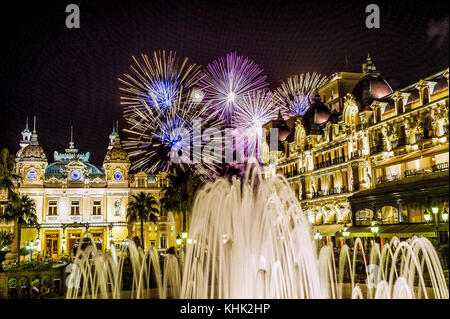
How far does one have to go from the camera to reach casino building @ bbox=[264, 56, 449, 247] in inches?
1171

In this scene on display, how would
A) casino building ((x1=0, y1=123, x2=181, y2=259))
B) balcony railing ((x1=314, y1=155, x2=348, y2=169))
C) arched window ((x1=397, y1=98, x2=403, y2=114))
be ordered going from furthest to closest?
1. casino building ((x1=0, y1=123, x2=181, y2=259))
2. balcony railing ((x1=314, y1=155, x2=348, y2=169))
3. arched window ((x1=397, y1=98, x2=403, y2=114))

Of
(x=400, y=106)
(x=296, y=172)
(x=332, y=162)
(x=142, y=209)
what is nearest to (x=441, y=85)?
(x=400, y=106)

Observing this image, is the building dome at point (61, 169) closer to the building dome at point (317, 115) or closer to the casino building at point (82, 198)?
the casino building at point (82, 198)

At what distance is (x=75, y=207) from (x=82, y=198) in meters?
1.71

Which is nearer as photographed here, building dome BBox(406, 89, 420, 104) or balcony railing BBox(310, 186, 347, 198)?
building dome BBox(406, 89, 420, 104)

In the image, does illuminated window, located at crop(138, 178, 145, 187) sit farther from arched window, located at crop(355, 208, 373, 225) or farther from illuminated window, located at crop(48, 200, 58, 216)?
arched window, located at crop(355, 208, 373, 225)

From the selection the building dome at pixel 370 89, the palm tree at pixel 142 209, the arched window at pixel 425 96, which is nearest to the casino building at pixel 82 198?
the palm tree at pixel 142 209

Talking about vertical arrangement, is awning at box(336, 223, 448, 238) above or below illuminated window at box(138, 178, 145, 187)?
below

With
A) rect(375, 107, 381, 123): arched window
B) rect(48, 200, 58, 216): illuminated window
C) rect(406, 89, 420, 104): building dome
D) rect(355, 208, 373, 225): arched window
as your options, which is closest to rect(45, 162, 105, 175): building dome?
rect(48, 200, 58, 216): illuminated window

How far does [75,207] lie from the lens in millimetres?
65188

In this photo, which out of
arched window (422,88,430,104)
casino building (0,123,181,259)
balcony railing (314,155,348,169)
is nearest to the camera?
arched window (422,88,430,104)

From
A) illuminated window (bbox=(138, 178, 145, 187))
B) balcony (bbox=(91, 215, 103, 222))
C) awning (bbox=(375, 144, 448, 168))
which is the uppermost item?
illuminated window (bbox=(138, 178, 145, 187))

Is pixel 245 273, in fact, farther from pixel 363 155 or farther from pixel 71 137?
pixel 71 137

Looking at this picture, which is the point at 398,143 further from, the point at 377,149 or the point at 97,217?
the point at 97,217
